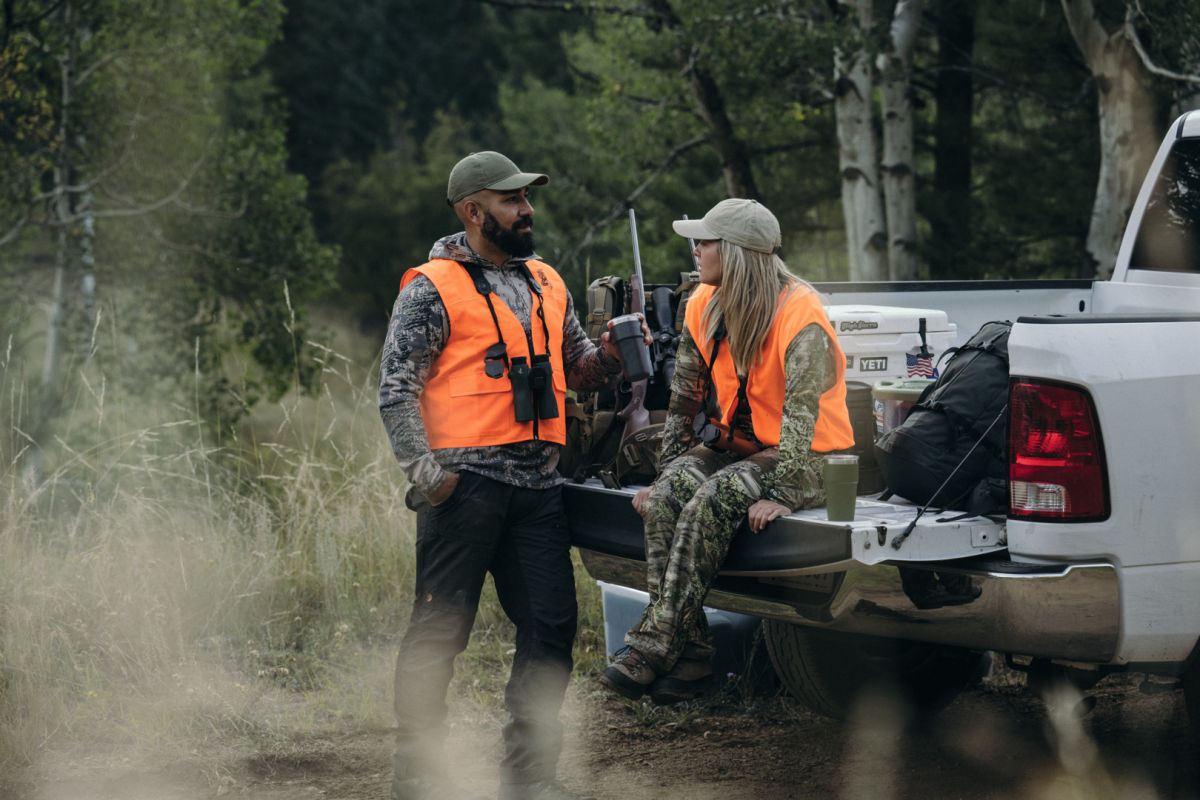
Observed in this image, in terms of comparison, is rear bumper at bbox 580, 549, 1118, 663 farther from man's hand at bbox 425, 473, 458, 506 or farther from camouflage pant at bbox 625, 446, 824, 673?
man's hand at bbox 425, 473, 458, 506

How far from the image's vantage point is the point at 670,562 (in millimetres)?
→ 3895

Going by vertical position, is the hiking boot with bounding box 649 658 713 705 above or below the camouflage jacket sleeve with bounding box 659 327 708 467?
below

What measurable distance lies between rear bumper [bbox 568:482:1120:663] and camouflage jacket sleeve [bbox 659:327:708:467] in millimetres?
519

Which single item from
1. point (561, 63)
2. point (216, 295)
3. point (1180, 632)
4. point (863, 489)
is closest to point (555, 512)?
point (863, 489)

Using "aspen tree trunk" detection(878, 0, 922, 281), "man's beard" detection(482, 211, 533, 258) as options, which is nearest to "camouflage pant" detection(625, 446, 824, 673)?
"man's beard" detection(482, 211, 533, 258)

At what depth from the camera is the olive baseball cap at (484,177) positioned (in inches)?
161

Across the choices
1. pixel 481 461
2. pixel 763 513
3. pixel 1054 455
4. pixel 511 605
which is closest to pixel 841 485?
pixel 763 513

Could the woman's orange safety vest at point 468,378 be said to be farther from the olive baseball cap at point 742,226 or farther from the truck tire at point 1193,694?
the truck tire at point 1193,694

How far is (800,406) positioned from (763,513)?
0.35 meters

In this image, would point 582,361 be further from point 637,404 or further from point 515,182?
point 515,182

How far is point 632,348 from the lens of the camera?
13.8 ft

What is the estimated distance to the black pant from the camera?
4043 mm

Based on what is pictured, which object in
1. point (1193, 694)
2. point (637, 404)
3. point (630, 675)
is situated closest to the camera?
point (1193, 694)

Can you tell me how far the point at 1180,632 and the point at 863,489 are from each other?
1.19m
